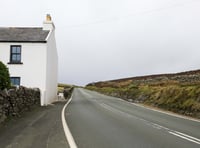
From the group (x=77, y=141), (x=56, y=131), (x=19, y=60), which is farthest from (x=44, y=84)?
(x=77, y=141)

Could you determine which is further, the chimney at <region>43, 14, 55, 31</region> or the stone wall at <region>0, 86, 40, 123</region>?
the chimney at <region>43, 14, 55, 31</region>

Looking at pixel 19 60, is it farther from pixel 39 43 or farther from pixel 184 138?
pixel 184 138

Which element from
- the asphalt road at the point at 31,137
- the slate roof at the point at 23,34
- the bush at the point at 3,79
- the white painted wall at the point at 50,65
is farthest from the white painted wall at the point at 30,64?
the asphalt road at the point at 31,137

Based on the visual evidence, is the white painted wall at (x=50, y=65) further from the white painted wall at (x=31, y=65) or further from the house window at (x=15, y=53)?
the house window at (x=15, y=53)

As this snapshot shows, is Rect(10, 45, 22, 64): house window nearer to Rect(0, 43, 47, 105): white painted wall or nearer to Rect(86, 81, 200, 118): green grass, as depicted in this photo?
Rect(0, 43, 47, 105): white painted wall

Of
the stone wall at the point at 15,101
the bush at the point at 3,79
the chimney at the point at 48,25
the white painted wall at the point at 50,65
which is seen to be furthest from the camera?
the chimney at the point at 48,25

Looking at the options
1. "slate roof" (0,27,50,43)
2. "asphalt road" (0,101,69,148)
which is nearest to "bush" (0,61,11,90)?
"asphalt road" (0,101,69,148)

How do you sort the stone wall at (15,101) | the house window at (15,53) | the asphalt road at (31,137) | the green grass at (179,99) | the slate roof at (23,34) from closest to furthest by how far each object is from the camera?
the asphalt road at (31,137) < the stone wall at (15,101) < the green grass at (179,99) < the house window at (15,53) < the slate roof at (23,34)

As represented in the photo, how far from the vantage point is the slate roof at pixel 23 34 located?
3028cm

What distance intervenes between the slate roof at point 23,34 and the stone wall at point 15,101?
741 cm

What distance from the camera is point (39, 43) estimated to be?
29.9 metres

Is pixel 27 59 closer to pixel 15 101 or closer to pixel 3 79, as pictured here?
pixel 15 101

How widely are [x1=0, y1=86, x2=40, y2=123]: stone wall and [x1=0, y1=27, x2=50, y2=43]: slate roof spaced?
7414 mm

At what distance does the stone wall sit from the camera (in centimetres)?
1574
